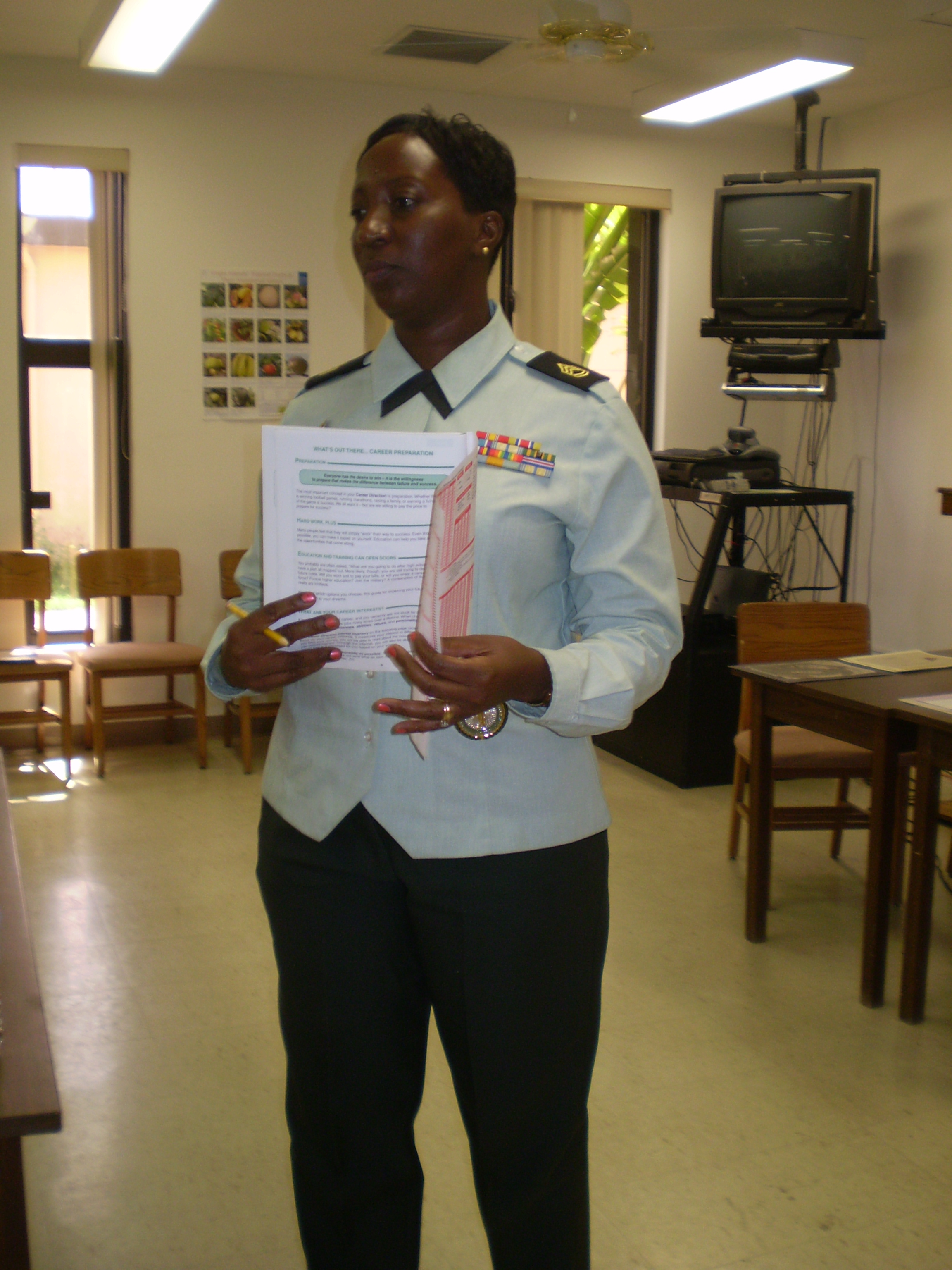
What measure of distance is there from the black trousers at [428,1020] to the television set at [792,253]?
4.15m

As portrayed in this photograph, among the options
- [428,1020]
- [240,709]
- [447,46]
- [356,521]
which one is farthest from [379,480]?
[240,709]

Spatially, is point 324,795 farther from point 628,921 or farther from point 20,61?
point 20,61

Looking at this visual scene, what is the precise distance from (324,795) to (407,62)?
444 cm

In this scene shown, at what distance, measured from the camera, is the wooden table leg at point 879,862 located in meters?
2.81

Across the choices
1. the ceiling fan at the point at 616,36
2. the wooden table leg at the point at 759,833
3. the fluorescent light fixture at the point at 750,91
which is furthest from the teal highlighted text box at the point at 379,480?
the fluorescent light fixture at the point at 750,91

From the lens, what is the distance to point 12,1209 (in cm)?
Result: 132

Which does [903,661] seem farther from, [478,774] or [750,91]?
[750,91]

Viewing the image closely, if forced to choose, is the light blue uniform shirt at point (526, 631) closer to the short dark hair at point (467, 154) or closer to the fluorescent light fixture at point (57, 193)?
the short dark hair at point (467, 154)

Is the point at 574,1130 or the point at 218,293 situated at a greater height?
the point at 218,293

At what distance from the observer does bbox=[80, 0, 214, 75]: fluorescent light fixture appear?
378 centimetres

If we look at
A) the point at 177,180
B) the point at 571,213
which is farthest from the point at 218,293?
the point at 571,213

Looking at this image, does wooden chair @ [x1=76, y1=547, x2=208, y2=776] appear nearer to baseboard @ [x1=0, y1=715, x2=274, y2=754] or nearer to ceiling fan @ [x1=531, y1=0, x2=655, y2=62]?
baseboard @ [x1=0, y1=715, x2=274, y2=754]

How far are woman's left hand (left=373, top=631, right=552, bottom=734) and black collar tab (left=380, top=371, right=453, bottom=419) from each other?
0.29 m

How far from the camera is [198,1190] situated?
2.13 metres
